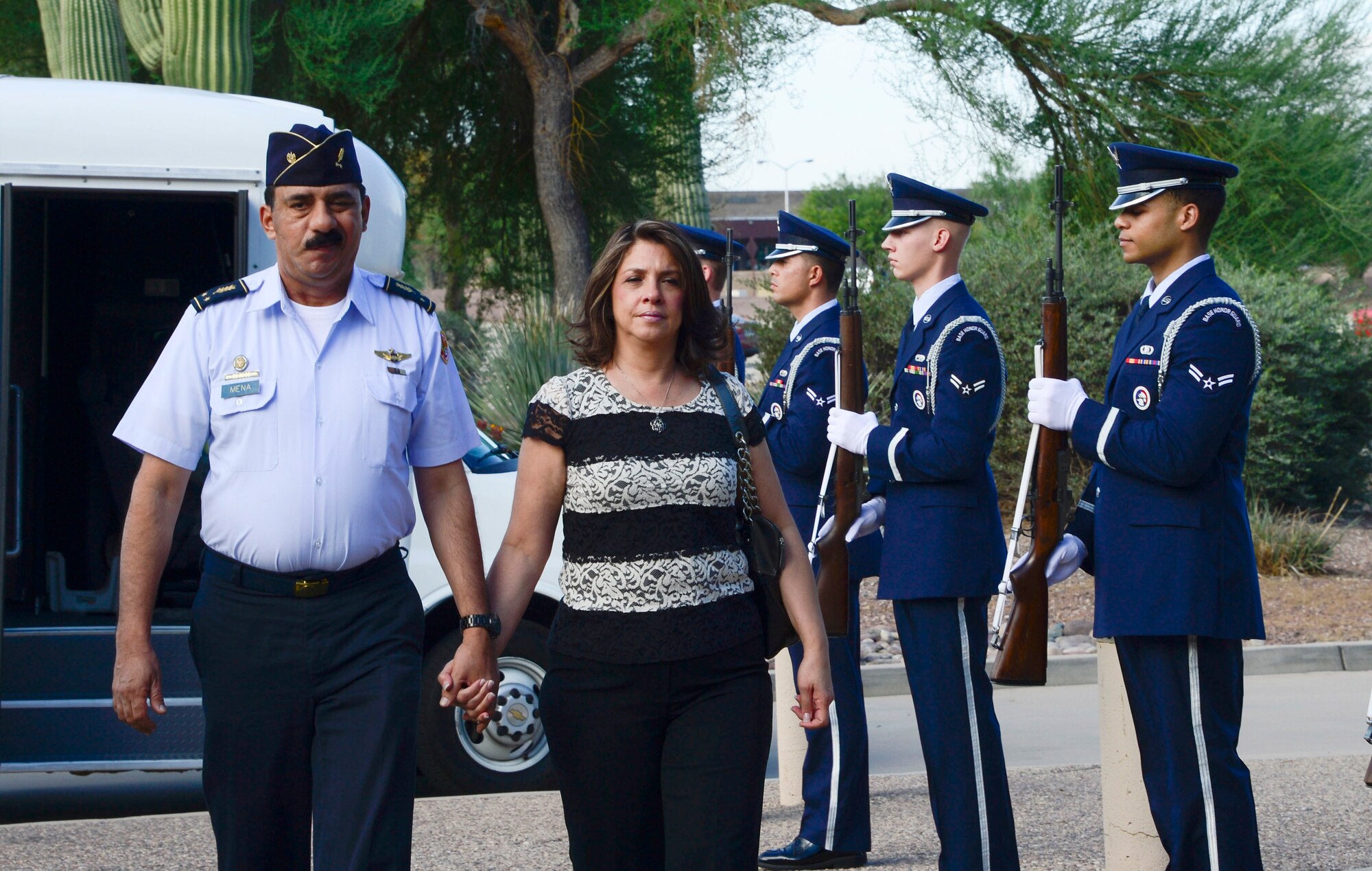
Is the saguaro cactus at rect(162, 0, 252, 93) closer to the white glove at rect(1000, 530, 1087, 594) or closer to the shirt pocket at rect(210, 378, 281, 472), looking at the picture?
the shirt pocket at rect(210, 378, 281, 472)

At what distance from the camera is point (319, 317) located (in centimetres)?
352

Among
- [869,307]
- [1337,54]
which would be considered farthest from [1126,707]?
[1337,54]

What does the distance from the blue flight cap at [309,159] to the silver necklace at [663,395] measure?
77cm

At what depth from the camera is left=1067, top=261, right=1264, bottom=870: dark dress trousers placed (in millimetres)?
3732

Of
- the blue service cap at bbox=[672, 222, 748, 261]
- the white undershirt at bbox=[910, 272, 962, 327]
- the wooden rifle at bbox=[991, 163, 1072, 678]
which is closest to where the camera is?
the wooden rifle at bbox=[991, 163, 1072, 678]

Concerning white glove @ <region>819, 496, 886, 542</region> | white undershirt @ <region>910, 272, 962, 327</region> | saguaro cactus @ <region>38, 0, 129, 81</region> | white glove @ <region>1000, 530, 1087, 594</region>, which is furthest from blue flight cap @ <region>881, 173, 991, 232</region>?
saguaro cactus @ <region>38, 0, 129, 81</region>

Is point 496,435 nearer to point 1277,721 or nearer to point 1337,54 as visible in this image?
point 1277,721

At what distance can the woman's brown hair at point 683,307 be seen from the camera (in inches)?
136

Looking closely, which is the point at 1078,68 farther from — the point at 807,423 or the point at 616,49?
the point at 807,423

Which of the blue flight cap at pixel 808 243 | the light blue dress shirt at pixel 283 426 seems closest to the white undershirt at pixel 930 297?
the blue flight cap at pixel 808 243

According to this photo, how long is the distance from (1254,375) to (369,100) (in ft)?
40.8

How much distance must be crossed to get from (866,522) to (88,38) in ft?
21.7

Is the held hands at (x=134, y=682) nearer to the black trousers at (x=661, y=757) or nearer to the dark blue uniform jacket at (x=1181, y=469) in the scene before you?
the black trousers at (x=661, y=757)

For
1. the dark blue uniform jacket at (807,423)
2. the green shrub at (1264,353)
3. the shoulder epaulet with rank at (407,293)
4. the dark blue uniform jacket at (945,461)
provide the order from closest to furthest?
the shoulder epaulet with rank at (407,293) < the dark blue uniform jacket at (945,461) < the dark blue uniform jacket at (807,423) < the green shrub at (1264,353)
